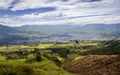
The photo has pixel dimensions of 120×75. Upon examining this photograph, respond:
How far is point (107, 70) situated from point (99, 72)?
Result: 4.40 meters

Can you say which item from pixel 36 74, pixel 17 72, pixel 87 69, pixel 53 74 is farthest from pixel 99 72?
pixel 17 72

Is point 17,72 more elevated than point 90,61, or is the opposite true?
point 17,72

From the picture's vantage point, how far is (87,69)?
5689 inches

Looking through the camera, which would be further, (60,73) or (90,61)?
(90,61)

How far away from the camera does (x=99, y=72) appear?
5187 inches

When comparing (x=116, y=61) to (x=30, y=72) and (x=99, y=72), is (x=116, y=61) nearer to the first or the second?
(x=99, y=72)

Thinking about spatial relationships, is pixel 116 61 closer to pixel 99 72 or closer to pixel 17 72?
pixel 99 72

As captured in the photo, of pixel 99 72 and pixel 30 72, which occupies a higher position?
pixel 30 72

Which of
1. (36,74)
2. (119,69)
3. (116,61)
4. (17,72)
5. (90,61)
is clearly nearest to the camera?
(17,72)

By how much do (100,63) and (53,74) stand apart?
34950mm

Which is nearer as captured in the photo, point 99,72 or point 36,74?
point 36,74

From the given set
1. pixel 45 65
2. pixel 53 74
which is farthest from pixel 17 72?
pixel 45 65

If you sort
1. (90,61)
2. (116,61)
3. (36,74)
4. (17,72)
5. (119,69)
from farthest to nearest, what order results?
(90,61) → (116,61) → (119,69) → (36,74) → (17,72)

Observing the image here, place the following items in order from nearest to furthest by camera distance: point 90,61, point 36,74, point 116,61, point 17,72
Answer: point 17,72, point 36,74, point 116,61, point 90,61
